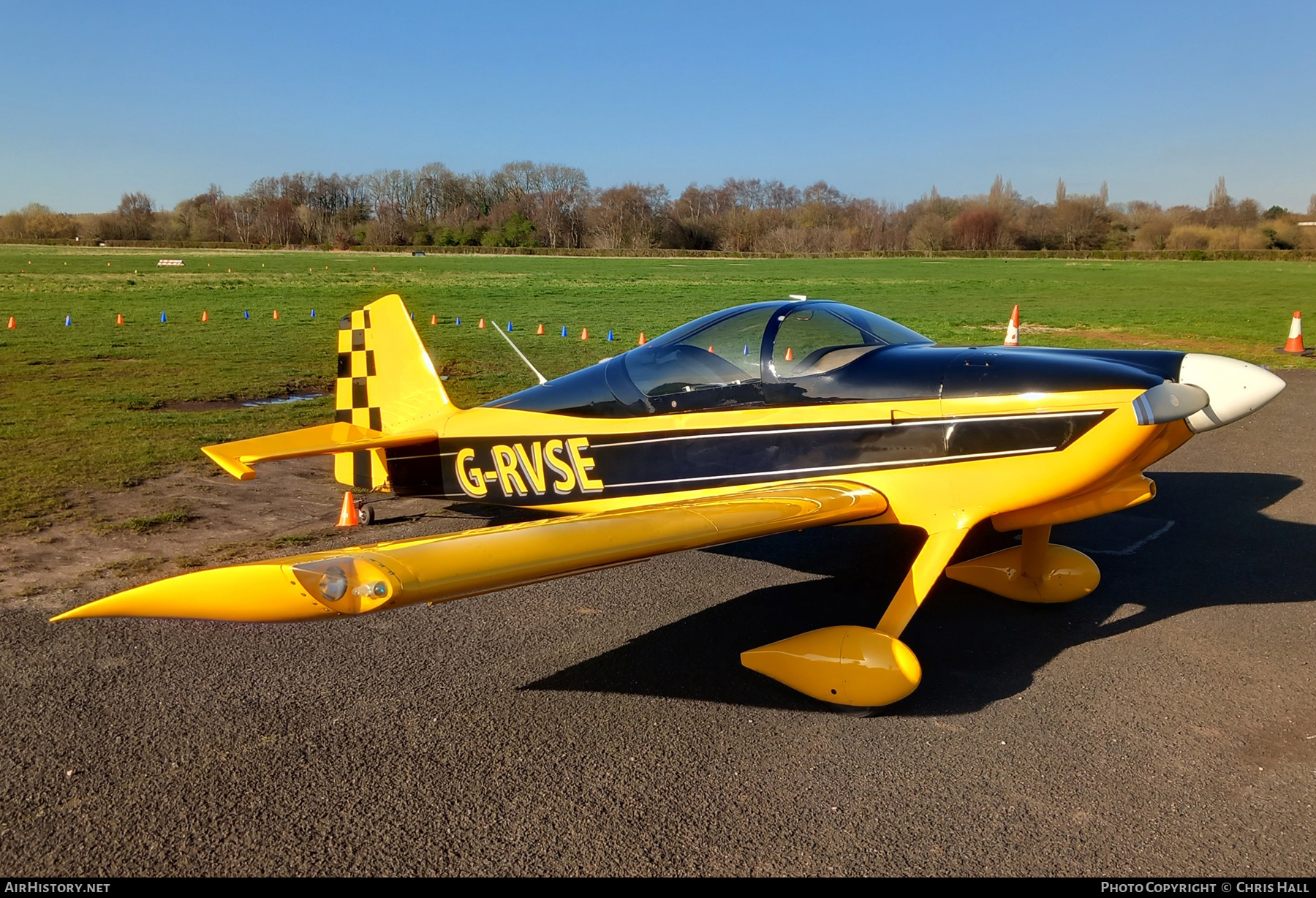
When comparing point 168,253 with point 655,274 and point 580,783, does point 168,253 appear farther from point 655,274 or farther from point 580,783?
point 580,783

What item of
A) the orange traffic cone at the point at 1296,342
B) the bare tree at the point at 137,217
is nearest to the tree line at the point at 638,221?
the bare tree at the point at 137,217

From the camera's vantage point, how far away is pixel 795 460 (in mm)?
5242

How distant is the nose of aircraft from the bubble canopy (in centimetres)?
153

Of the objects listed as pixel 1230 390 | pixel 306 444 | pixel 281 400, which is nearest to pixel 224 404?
pixel 281 400

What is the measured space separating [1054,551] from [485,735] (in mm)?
3801

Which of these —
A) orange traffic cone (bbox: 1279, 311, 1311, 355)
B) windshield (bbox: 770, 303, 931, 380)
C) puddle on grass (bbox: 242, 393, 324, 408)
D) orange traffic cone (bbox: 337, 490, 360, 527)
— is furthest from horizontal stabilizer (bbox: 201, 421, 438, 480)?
orange traffic cone (bbox: 1279, 311, 1311, 355)

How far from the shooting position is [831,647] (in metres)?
4.42

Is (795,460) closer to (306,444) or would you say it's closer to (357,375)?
(306,444)

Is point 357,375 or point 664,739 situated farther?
point 357,375

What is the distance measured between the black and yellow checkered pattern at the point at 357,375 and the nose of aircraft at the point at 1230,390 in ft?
18.1

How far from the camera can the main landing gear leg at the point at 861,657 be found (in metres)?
4.23

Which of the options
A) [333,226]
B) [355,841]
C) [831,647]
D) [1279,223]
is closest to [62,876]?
[355,841]

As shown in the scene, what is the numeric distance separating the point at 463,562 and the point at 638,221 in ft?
354

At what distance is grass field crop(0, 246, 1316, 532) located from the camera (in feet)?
34.2
